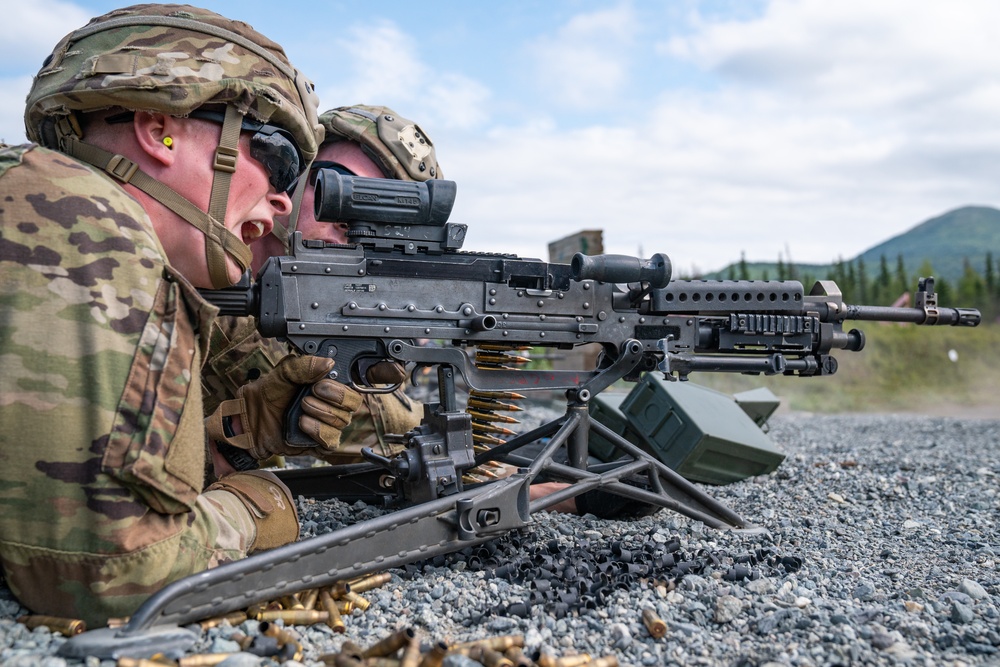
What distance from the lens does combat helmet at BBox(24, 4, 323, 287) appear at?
11.2 ft

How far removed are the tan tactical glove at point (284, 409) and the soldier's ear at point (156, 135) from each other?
1.24m

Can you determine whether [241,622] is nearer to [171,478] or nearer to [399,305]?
[171,478]

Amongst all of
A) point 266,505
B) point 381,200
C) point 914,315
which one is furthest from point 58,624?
point 914,315

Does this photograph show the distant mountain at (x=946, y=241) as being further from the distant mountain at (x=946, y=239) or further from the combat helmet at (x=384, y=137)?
the combat helmet at (x=384, y=137)

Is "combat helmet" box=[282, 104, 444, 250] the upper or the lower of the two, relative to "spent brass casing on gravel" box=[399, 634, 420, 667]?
upper

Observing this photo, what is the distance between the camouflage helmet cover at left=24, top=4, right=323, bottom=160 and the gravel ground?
207 centimetres

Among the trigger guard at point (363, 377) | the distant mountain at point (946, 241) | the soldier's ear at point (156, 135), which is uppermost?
the distant mountain at point (946, 241)

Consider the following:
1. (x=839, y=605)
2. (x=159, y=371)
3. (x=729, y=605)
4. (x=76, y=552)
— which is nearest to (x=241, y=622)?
(x=76, y=552)

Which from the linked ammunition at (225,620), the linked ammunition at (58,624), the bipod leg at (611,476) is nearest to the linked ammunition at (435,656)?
the linked ammunition at (225,620)

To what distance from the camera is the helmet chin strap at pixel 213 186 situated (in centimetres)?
352

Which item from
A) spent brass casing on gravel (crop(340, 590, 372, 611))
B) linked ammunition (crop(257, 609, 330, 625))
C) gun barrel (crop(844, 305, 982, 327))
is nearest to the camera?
linked ammunition (crop(257, 609, 330, 625))

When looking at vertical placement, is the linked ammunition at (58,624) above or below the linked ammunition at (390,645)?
above

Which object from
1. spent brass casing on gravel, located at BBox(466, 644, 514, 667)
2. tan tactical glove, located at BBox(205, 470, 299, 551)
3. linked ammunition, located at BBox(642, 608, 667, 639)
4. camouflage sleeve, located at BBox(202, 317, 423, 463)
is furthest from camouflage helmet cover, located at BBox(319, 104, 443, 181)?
spent brass casing on gravel, located at BBox(466, 644, 514, 667)

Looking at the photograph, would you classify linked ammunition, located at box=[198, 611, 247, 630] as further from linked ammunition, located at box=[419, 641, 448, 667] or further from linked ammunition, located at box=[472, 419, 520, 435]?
linked ammunition, located at box=[472, 419, 520, 435]
